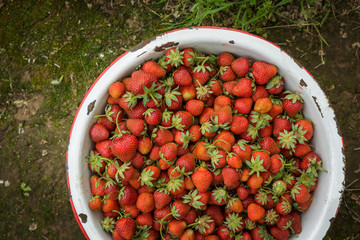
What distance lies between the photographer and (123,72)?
1307mm

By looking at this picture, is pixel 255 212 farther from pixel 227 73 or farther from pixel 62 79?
pixel 62 79

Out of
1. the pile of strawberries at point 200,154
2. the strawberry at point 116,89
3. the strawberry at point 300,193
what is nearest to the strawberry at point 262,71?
the pile of strawberries at point 200,154

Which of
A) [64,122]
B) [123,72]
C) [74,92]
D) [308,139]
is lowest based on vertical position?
[64,122]

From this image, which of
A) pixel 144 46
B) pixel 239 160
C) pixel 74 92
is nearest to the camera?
pixel 239 160

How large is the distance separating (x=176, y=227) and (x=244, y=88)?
653mm

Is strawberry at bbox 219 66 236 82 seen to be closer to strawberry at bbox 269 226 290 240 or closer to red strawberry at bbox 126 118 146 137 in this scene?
red strawberry at bbox 126 118 146 137

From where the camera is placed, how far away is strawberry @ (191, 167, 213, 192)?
3.96 feet

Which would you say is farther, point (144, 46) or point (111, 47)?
point (111, 47)

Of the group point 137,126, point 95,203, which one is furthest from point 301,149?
point 95,203

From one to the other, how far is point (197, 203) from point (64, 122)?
107 cm

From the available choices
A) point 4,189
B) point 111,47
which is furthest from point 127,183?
point 4,189

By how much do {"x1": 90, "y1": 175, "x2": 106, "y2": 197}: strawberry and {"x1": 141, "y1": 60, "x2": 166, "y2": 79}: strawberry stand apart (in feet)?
1.74

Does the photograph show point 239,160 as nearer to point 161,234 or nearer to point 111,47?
point 161,234

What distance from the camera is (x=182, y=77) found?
1.28 m
